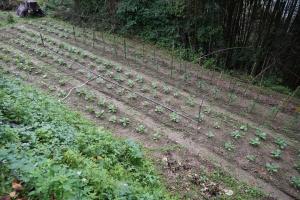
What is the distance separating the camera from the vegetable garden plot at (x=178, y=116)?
6.02 meters

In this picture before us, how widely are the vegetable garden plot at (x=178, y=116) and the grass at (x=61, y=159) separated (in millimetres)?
1663

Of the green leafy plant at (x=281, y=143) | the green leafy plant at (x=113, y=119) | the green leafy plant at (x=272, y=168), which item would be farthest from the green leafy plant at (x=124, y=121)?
the green leafy plant at (x=281, y=143)

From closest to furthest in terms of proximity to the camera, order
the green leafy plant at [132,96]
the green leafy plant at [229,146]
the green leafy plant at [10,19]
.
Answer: the green leafy plant at [229,146] → the green leafy plant at [132,96] → the green leafy plant at [10,19]

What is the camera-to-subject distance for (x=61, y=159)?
3.72 meters

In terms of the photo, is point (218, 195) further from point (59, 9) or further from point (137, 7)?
point (59, 9)

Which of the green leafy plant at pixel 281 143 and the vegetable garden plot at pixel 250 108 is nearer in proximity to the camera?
the green leafy plant at pixel 281 143

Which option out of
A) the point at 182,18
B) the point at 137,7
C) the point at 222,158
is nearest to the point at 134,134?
the point at 222,158

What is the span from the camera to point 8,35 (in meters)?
11.8

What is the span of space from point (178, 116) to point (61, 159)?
154 inches

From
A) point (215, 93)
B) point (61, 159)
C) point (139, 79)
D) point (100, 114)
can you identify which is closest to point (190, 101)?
point (215, 93)

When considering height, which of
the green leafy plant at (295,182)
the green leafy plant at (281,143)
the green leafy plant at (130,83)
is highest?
the green leafy plant at (130,83)

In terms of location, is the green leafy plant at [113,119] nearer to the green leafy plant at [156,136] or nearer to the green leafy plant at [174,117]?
the green leafy plant at [156,136]

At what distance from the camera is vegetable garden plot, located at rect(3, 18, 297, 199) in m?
6.02

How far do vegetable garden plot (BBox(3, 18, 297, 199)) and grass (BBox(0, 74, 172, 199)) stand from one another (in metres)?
1.66
